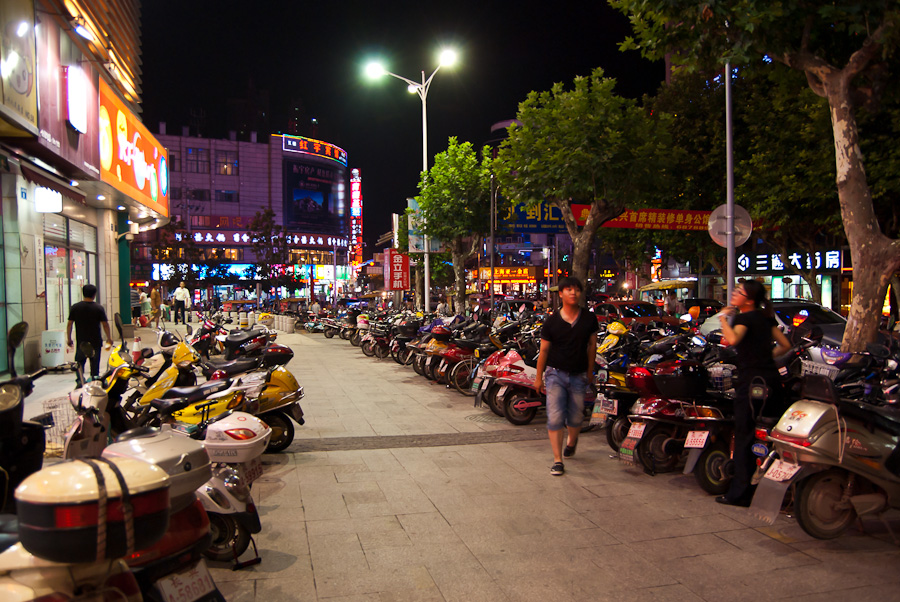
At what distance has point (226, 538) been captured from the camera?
12.6 feet

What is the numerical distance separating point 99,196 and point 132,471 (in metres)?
15.6

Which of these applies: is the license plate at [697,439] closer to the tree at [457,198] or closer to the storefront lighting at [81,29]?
the storefront lighting at [81,29]

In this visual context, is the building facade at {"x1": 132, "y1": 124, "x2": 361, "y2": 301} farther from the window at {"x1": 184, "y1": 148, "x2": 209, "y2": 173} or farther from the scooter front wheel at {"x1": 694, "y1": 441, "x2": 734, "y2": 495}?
the scooter front wheel at {"x1": 694, "y1": 441, "x2": 734, "y2": 495}

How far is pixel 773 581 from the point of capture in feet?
11.8

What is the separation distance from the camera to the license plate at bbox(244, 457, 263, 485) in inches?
162

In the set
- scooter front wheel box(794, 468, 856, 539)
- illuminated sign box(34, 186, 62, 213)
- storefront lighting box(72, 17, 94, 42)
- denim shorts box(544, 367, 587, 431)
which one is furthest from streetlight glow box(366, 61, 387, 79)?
scooter front wheel box(794, 468, 856, 539)

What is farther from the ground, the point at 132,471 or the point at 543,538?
the point at 132,471

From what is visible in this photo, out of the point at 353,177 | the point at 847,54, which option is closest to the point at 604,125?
the point at 847,54

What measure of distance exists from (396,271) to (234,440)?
2008 centimetres

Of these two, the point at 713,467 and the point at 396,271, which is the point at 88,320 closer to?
the point at 713,467

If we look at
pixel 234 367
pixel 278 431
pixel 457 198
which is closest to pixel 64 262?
pixel 234 367

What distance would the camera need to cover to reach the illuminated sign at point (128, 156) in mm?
13508

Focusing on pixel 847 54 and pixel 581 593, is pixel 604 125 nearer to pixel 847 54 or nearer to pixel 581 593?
pixel 847 54

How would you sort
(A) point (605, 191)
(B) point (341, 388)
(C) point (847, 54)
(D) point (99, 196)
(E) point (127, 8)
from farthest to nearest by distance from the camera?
(E) point (127, 8) < (D) point (99, 196) < (A) point (605, 191) < (B) point (341, 388) < (C) point (847, 54)
